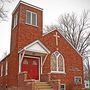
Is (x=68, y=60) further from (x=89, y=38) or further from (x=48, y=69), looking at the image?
(x=89, y=38)

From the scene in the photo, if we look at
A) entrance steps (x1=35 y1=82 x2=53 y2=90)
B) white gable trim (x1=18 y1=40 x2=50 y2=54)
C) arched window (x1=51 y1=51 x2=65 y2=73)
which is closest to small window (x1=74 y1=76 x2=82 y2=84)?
arched window (x1=51 y1=51 x2=65 y2=73)

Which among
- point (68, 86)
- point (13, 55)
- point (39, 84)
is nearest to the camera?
point (39, 84)

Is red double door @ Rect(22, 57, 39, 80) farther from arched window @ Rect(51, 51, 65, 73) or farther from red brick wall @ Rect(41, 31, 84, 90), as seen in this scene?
arched window @ Rect(51, 51, 65, 73)

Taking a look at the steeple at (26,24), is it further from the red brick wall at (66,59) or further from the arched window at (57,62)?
the arched window at (57,62)

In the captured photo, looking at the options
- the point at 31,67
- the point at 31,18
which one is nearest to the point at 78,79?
the point at 31,67

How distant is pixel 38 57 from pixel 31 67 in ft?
4.04

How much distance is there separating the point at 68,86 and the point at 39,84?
206 inches

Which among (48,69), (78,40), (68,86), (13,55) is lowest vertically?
(68,86)

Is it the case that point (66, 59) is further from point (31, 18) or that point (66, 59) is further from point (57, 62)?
point (31, 18)

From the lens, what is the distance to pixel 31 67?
61.7 feet

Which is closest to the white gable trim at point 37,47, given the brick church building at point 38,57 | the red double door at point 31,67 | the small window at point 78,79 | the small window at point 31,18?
the brick church building at point 38,57

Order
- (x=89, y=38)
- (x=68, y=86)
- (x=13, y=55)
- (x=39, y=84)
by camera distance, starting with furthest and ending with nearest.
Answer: (x=89, y=38) < (x=68, y=86) < (x=13, y=55) < (x=39, y=84)

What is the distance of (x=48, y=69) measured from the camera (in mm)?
19969

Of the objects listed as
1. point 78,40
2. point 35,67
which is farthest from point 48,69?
point 78,40
